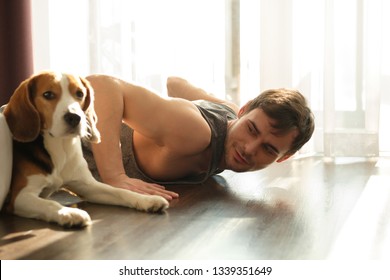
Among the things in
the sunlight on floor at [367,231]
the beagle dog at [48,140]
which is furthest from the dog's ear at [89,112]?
the sunlight on floor at [367,231]

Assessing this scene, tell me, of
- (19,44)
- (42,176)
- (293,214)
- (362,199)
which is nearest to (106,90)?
(42,176)

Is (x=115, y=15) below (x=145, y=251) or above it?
above

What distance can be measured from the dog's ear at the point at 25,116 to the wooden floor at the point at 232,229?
8.5 inches

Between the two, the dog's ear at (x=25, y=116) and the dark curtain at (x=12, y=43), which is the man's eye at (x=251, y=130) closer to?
the dog's ear at (x=25, y=116)

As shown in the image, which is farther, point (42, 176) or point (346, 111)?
point (346, 111)

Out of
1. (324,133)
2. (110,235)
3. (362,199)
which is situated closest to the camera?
(110,235)

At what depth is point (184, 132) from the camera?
183cm

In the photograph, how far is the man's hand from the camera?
1.70 metres

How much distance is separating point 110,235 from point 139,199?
0.24m

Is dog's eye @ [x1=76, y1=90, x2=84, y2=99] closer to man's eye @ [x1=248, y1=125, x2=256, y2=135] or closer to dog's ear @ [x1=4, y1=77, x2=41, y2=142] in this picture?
dog's ear @ [x1=4, y1=77, x2=41, y2=142]

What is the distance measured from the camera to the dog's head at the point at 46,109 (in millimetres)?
1479

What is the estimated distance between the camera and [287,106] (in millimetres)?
1839

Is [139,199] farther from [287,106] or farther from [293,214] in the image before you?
[287,106]

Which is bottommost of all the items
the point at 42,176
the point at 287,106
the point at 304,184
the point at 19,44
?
the point at 304,184
